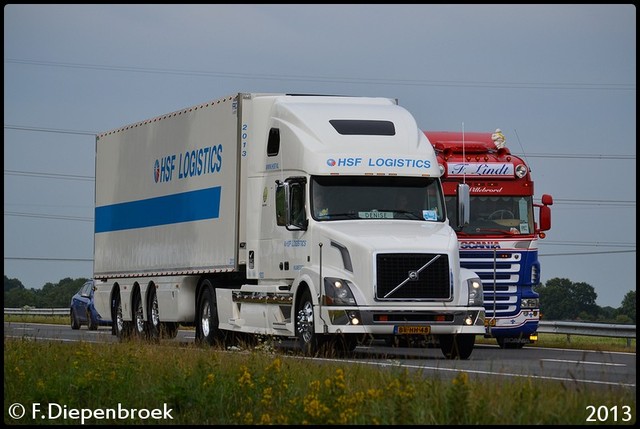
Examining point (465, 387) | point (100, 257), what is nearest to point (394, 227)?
point (465, 387)

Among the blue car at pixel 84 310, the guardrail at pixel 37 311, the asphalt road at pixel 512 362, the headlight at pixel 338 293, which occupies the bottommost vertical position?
the asphalt road at pixel 512 362

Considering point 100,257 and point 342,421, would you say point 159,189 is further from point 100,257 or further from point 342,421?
point 342,421

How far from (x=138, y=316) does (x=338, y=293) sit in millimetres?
9817

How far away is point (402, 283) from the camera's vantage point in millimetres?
21656

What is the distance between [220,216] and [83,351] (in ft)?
25.9

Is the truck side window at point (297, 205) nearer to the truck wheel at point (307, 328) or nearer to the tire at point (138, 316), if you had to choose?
the truck wheel at point (307, 328)

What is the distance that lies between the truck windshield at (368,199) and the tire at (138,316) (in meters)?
8.30

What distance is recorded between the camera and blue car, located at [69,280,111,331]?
1639 inches

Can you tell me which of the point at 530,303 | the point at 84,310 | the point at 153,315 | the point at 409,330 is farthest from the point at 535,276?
the point at 84,310

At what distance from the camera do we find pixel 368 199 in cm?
2281

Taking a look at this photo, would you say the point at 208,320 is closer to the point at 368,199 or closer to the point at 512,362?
the point at 368,199

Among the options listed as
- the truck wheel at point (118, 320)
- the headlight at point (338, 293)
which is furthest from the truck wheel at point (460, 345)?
the truck wheel at point (118, 320)

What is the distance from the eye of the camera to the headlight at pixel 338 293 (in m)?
21.6

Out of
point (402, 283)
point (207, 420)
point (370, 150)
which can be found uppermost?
point (370, 150)
